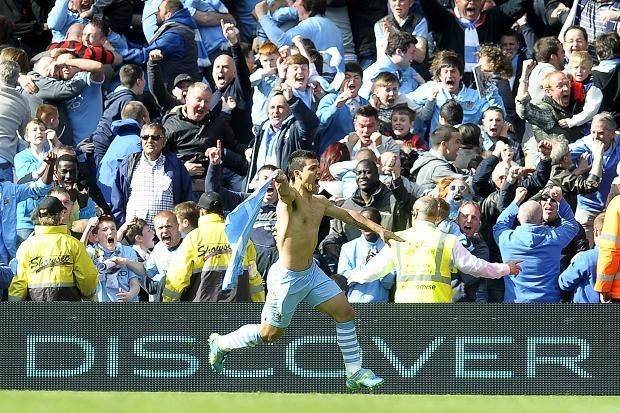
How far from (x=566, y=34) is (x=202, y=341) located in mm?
6175

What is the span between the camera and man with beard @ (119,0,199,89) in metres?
16.4

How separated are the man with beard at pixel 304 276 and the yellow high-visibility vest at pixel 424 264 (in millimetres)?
1150

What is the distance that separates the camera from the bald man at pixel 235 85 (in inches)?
631

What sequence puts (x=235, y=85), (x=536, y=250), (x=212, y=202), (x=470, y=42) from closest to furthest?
(x=212, y=202)
(x=536, y=250)
(x=235, y=85)
(x=470, y=42)

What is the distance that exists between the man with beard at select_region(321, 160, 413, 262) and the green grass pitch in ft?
7.08

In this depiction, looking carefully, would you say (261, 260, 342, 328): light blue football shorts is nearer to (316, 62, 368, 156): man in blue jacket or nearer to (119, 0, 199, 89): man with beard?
(316, 62, 368, 156): man in blue jacket

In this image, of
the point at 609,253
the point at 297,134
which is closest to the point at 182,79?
the point at 297,134

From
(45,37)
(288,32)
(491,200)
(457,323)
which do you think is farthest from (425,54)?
(457,323)

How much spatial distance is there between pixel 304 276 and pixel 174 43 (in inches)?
239

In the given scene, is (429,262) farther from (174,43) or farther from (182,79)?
(174,43)

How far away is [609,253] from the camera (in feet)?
39.8

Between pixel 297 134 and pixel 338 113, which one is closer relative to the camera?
pixel 297 134

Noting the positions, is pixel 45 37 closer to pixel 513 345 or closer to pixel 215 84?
pixel 215 84

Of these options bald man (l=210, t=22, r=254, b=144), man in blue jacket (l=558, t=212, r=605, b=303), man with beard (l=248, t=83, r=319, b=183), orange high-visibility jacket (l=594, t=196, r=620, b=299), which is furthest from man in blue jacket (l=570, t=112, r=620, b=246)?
bald man (l=210, t=22, r=254, b=144)
